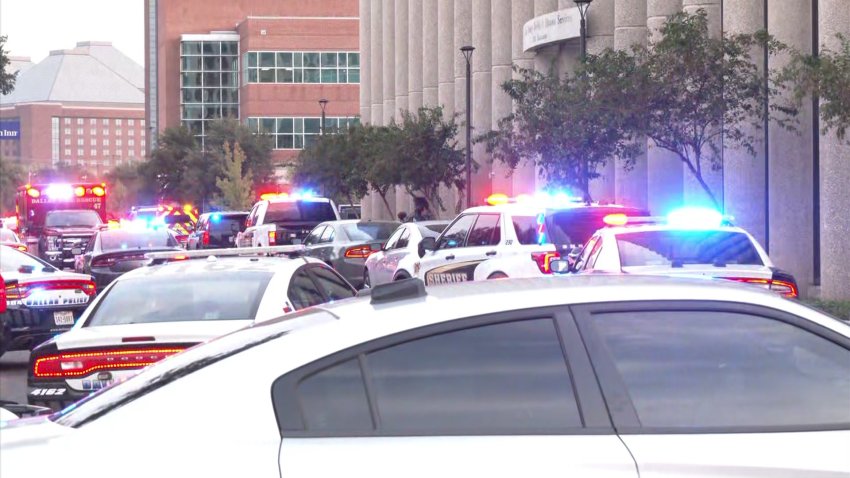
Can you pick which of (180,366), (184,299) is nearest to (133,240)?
(184,299)

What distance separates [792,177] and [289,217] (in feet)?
40.4

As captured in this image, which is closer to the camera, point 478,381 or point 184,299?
point 478,381

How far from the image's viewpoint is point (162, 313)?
33.0 feet

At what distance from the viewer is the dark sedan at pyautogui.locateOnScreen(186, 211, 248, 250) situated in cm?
3803

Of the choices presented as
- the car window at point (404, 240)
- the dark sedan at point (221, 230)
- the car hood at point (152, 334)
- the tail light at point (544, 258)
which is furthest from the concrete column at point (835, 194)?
the dark sedan at point (221, 230)

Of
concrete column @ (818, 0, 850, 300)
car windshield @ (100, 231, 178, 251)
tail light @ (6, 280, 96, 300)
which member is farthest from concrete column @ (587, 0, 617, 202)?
tail light @ (6, 280, 96, 300)

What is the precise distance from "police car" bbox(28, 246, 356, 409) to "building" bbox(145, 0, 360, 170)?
84602mm

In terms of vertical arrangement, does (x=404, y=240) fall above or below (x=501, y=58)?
below

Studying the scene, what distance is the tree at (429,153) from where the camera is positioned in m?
43.6

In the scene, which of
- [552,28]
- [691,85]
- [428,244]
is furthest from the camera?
[552,28]

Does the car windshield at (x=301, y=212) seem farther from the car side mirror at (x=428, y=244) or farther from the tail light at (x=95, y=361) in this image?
the tail light at (x=95, y=361)

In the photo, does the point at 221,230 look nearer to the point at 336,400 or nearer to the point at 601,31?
the point at 601,31

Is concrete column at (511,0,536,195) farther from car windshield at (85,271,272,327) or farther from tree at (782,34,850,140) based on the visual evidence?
car windshield at (85,271,272,327)

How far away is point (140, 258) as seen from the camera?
2305 cm
